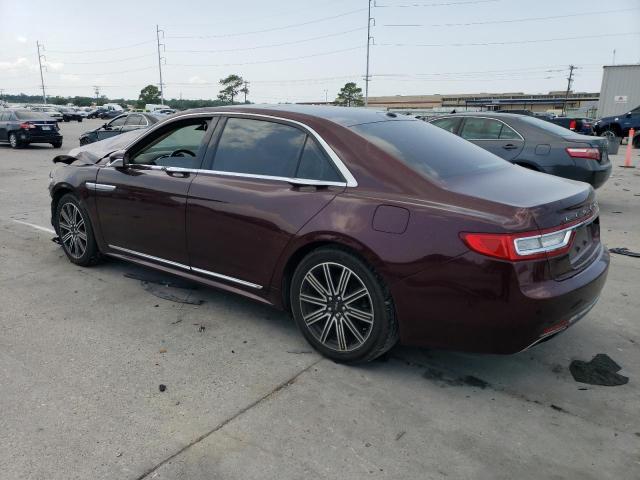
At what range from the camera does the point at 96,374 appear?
326cm

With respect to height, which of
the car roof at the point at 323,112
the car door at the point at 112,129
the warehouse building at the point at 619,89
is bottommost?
the car door at the point at 112,129

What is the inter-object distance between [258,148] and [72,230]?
2563mm

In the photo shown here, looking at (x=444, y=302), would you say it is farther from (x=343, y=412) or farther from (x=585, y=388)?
(x=585, y=388)

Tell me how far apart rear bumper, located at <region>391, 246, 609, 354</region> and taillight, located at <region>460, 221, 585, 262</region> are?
0.04 m

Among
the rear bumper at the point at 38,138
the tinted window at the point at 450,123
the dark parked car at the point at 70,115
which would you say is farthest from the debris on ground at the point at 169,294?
the dark parked car at the point at 70,115

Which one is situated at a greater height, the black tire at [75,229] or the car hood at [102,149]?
the car hood at [102,149]

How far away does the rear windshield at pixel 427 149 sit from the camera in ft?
10.8

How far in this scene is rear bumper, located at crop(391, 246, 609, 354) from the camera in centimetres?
272

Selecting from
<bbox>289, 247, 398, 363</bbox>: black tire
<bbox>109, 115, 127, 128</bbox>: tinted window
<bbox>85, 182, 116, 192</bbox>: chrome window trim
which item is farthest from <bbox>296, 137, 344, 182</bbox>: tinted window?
<bbox>109, 115, 127, 128</bbox>: tinted window

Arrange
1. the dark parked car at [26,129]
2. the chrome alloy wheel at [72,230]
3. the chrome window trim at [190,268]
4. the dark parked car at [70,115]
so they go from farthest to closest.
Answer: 1. the dark parked car at [70,115]
2. the dark parked car at [26,129]
3. the chrome alloy wheel at [72,230]
4. the chrome window trim at [190,268]

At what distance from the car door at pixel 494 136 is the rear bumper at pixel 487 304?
17.6ft

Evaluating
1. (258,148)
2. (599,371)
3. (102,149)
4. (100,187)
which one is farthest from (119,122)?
(599,371)

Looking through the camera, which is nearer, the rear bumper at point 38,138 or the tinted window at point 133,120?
the tinted window at point 133,120

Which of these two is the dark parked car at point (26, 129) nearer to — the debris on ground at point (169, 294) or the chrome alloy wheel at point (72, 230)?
the chrome alloy wheel at point (72, 230)
